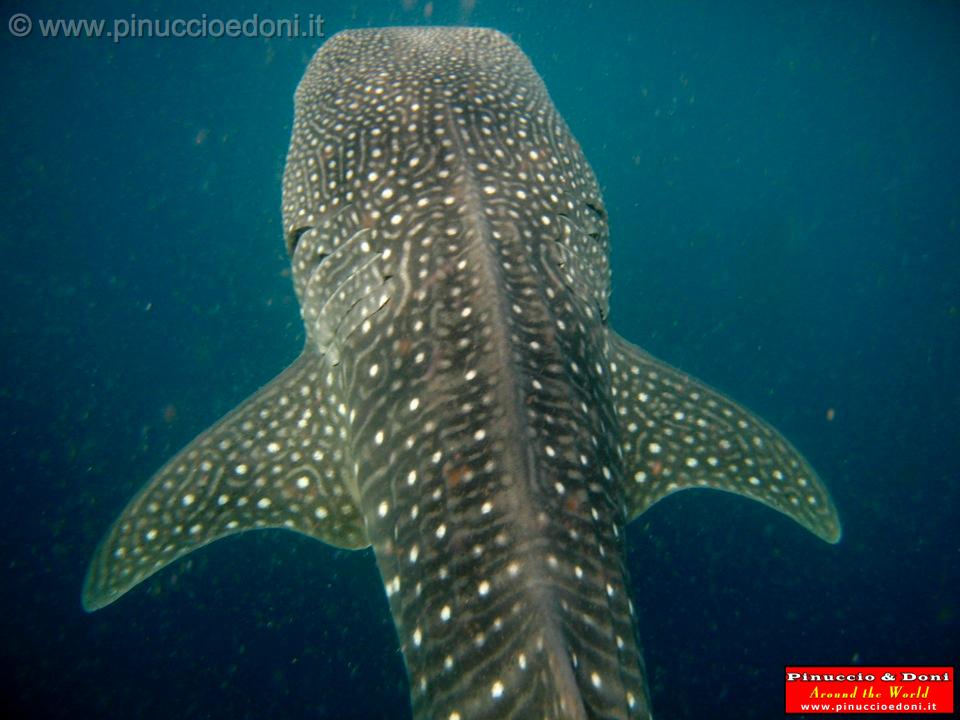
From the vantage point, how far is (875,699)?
324 inches

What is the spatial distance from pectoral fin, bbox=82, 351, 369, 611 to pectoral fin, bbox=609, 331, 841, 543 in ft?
5.91

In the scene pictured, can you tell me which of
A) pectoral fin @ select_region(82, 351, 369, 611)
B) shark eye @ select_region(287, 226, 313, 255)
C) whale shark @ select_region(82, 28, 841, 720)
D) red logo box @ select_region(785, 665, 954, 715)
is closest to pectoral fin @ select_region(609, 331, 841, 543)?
whale shark @ select_region(82, 28, 841, 720)

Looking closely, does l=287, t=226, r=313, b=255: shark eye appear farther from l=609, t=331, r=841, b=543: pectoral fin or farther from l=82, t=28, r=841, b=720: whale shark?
l=609, t=331, r=841, b=543: pectoral fin

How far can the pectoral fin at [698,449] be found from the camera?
3.60 metres

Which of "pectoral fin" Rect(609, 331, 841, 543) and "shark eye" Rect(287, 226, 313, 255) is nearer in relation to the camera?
"pectoral fin" Rect(609, 331, 841, 543)

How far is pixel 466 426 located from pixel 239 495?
1704 mm

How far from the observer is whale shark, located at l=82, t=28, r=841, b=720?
2312 mm

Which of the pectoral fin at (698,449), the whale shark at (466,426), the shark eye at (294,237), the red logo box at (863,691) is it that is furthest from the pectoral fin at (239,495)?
the red logo box at (863,691)

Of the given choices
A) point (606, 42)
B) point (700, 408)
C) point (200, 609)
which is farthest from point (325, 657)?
point (606, 42)

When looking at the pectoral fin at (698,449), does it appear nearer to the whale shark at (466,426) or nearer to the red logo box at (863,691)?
the whale shark at (466,426)

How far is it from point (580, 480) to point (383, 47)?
4978 millimetres

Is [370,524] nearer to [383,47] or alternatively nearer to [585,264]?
[585,264]

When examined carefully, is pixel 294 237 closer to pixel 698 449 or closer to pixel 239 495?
pixel 239 495

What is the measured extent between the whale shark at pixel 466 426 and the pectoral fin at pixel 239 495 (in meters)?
0.01
